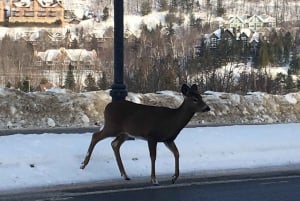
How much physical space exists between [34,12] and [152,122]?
91736 mm

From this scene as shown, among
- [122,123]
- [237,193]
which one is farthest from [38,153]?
[237,193]

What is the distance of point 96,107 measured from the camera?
74.8ft

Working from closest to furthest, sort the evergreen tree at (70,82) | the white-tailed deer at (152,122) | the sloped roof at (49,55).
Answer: the white-tailed deer at (152,122) < the evergreen tree at (70,82) < the sloped roof at (49,55)

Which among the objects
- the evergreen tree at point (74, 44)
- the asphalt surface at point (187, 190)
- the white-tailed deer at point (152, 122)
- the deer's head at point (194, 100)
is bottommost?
the evergreen tree at point (74, 44)

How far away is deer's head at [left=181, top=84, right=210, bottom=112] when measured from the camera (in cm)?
1031

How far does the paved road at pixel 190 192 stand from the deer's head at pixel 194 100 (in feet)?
3.84

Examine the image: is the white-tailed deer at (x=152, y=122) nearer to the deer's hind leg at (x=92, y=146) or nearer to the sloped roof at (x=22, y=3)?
the deer's hind leg at (x=92, y=146)

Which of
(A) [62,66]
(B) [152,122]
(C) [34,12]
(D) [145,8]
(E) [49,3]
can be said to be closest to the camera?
(B) [152,122]

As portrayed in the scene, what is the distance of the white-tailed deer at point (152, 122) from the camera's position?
33.6 ft

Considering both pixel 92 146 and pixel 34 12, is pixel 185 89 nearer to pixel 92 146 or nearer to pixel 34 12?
pixel 92 146

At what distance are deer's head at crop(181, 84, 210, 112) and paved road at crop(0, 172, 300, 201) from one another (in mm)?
1171

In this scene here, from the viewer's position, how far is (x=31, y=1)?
98312mm

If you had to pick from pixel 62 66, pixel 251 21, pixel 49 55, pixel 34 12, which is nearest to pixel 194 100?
pixel 62 66

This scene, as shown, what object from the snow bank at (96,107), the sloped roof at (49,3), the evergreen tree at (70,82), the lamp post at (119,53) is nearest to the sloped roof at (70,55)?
the evergreen tree at (70,82)
